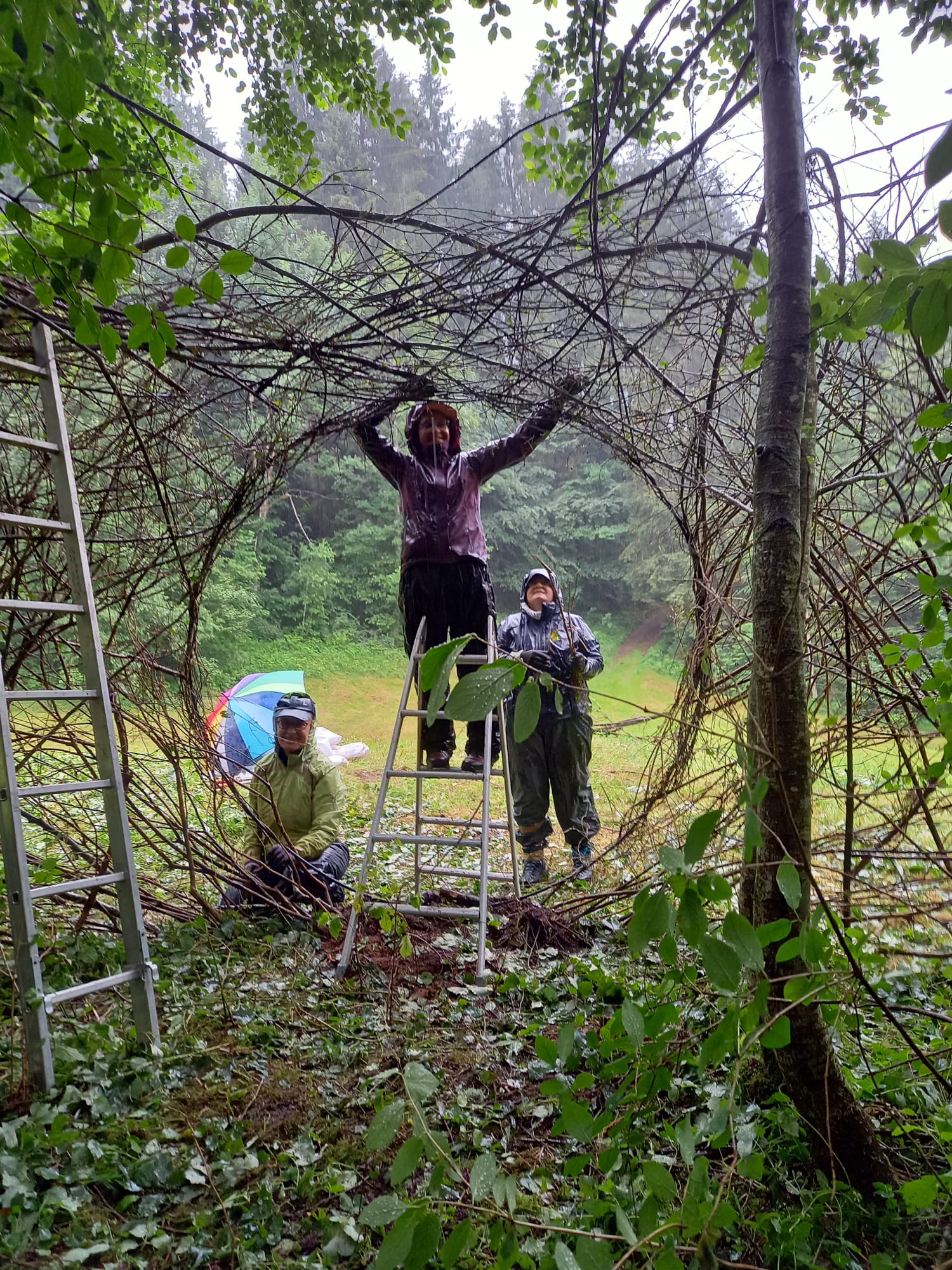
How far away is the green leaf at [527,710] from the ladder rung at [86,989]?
1812 mm

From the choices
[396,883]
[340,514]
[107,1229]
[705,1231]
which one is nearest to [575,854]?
[396,883]

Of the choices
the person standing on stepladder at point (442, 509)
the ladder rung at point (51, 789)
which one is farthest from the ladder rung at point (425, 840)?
the ladder rung at point (51, 789)

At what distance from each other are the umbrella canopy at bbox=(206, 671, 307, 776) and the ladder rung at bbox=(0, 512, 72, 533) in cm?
459

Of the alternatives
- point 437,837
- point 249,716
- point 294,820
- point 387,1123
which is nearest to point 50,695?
point 437,837

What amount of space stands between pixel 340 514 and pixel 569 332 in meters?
11.0

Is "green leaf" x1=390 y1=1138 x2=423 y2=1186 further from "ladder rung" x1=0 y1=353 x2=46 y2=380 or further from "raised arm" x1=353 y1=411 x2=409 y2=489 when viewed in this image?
"raised arm" x1=353 y1=411 x2=409 y2=489

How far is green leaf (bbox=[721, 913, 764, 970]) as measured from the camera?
706 mm

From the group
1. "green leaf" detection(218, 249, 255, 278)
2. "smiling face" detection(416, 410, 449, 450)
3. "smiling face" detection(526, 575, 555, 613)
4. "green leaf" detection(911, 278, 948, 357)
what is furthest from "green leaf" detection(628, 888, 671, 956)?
"smiling face" detection(526, 575, 555, 613)

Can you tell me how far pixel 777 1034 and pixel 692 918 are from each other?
12.9 inches

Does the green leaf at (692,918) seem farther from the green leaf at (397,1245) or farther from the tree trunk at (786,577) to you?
the tree trunk at (786,577)

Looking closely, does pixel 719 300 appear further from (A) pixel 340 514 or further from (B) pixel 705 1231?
(A) pixel 340 514

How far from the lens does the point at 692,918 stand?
0.71 meters

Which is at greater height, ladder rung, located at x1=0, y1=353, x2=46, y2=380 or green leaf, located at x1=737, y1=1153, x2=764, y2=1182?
ladder rung, located at x1=0, y1=353, x2=46, y2=380

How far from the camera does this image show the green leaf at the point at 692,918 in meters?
0.70
